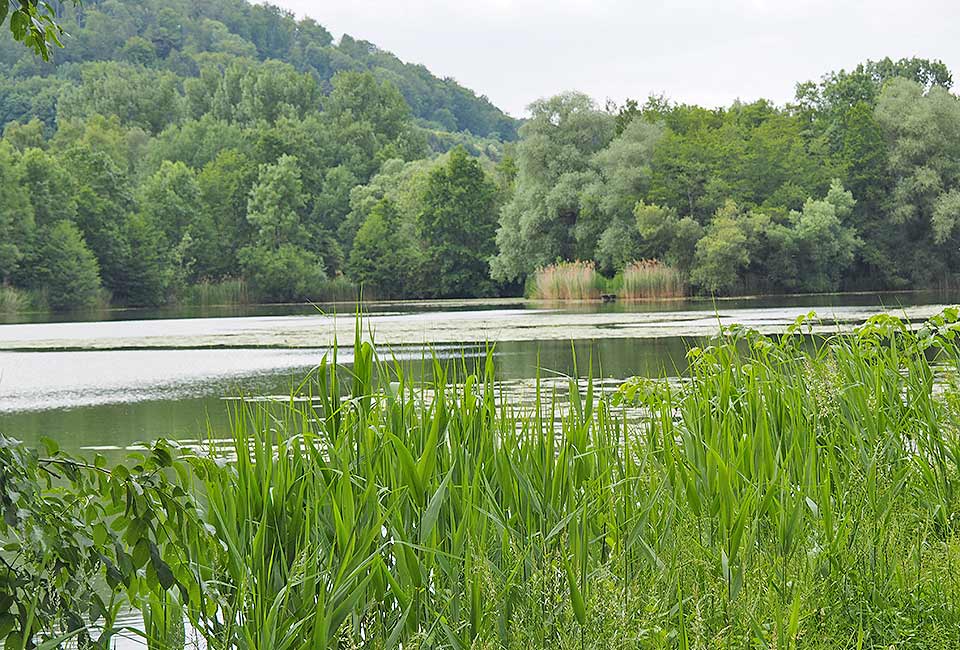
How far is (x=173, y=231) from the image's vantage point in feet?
194

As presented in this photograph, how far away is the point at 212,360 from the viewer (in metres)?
16.3

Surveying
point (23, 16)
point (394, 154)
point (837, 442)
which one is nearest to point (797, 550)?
point (837, 442)

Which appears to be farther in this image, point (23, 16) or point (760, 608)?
point (760, 608)

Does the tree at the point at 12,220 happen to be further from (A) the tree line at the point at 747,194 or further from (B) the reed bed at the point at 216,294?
(A) the tree line at the point at 747,194

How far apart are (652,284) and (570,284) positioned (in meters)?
3.04

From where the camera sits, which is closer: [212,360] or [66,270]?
[212,360]

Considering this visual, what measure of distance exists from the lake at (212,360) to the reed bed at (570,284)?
1432cm

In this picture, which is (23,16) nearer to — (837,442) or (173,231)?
(837,442)

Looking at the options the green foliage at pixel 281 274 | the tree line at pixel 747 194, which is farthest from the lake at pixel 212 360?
the green foliage at pixel 281 274

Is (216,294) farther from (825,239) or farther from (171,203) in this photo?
(825,239)

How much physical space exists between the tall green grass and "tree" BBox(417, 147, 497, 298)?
1961 inches

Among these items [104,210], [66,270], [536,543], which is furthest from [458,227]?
[536,543]

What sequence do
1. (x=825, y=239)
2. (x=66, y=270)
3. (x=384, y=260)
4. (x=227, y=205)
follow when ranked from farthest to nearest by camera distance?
(x=227, y=205)
(x=384, y=260)
(x=66, y=270)
(x=825, y=239)

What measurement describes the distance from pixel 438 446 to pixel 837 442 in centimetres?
193
